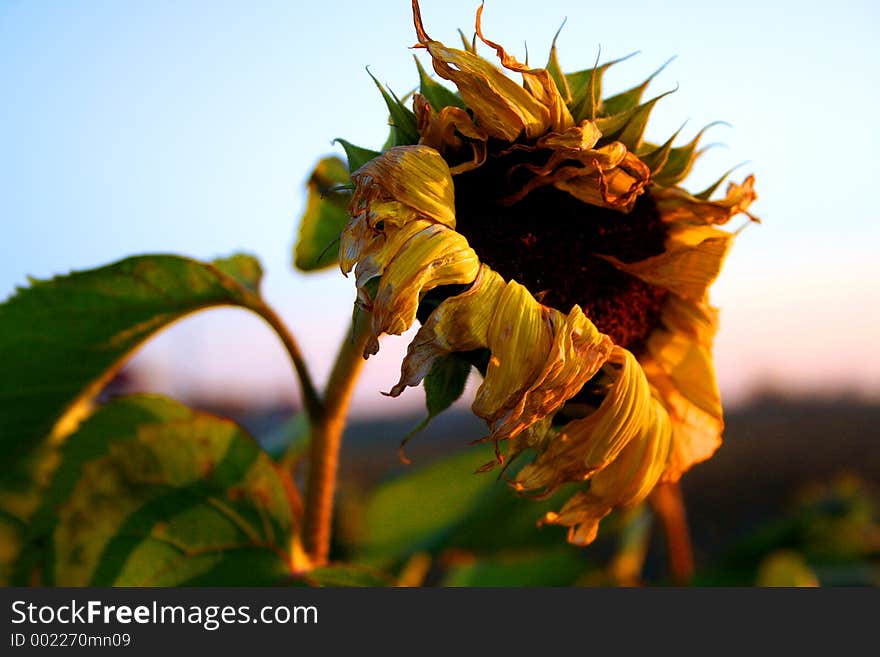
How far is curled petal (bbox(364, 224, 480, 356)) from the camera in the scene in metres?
0.81

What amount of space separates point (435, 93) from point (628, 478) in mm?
489

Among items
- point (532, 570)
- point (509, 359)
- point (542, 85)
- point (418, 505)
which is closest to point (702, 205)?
point (542, 85)

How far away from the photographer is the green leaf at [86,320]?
1189 mm

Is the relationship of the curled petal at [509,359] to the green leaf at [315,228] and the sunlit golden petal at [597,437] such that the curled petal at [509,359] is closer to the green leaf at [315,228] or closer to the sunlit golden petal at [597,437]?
the sunlit golden petal at [597,437]

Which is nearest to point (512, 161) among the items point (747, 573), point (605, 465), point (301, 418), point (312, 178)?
point (605, 465)

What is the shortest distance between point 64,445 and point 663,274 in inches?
33.5

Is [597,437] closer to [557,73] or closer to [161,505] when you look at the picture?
[557,73]

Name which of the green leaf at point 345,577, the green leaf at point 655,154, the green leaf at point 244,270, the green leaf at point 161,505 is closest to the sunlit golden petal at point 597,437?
the green leaf at point 655,154

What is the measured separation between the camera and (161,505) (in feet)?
3.88

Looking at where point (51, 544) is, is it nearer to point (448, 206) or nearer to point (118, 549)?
point (118, 549)

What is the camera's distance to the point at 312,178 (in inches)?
57.2

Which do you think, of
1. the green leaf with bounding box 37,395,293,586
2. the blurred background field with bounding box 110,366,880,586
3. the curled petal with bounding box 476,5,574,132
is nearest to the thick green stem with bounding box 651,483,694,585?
the blurred background field with bounding box 110,366,880,586

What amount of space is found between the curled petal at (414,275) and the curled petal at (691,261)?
1.07ft

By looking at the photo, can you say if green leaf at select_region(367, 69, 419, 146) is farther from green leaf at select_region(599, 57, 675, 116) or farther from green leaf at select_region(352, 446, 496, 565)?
green leaf at select_region(352, 446, 496, 565)
